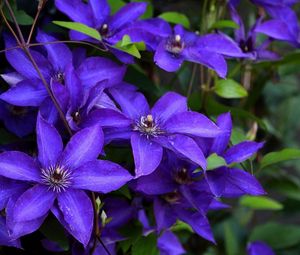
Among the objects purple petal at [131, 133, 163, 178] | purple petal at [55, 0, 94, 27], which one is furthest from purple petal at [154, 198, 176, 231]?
purple petal at [55, 0, 94, 27]

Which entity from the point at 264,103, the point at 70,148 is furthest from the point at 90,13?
the point at 264,103

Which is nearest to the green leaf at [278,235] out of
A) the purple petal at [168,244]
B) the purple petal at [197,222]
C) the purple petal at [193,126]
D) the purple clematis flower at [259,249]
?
the purple clematis flower at [259,249]

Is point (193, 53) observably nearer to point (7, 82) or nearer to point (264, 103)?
point (7, 82)

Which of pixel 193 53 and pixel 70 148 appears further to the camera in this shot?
pixel 193 53

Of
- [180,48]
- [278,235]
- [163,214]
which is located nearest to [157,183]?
[163,214]

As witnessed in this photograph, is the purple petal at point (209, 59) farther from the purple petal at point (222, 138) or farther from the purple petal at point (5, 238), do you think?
the purple petal at point (5, 238)

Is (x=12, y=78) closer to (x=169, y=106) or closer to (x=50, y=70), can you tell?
(x=50, y=70)

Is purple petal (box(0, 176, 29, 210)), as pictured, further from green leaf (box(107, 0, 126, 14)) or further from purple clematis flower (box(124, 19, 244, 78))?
green leaf (box(107, 0, 126, 14))
